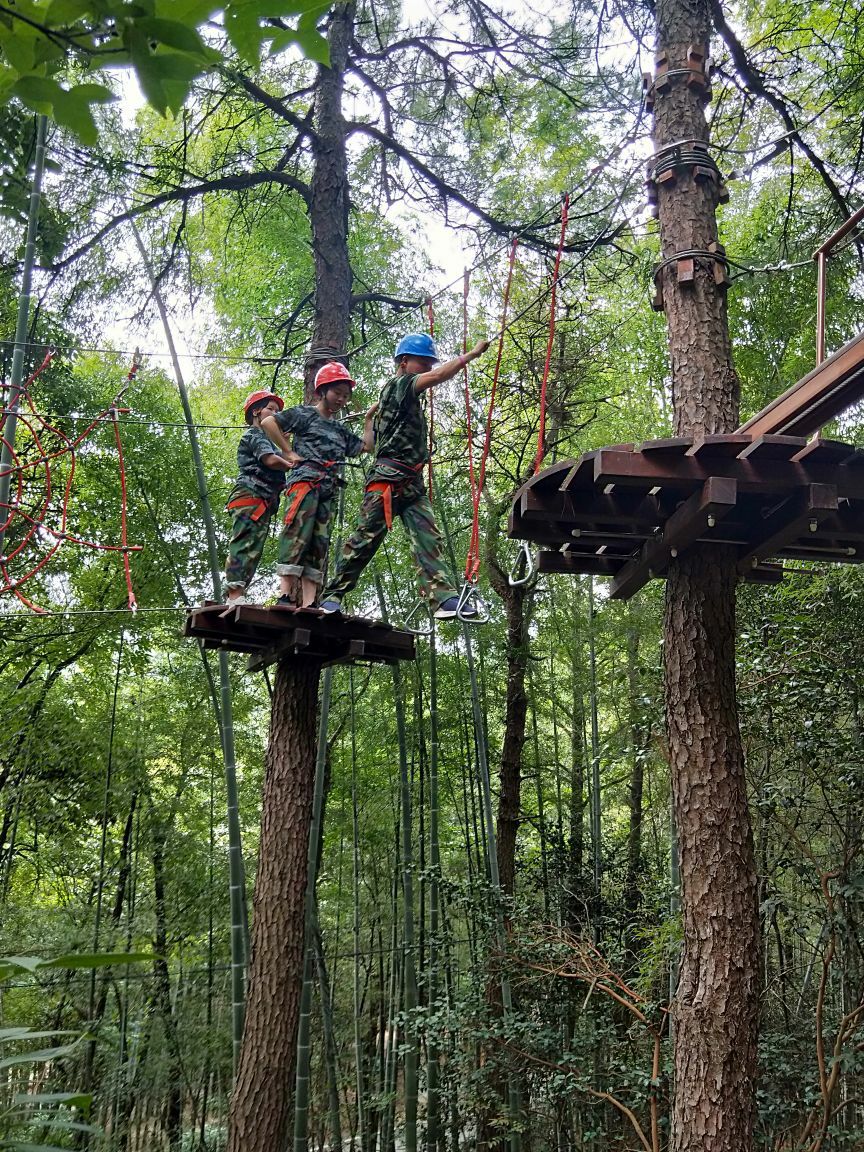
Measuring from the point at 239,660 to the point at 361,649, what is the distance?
185 inches

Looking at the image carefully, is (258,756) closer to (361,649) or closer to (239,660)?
(239,660)

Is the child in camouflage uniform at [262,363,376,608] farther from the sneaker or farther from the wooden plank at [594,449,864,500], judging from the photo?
the wooden plank at [594,449,864,500]

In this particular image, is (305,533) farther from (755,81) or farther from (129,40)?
(129,40)

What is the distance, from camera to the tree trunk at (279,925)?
150 inches

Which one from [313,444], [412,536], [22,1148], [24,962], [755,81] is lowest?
[22,1148]

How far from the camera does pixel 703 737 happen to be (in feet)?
10.2

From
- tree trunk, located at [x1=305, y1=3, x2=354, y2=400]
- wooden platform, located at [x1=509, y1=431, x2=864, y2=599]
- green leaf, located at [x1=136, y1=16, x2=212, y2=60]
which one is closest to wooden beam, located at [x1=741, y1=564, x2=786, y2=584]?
wooden platform, located at [x1=509, y1=431, x2=864, y2=599]

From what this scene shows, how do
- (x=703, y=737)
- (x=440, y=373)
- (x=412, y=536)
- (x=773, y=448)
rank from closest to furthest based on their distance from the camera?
(x=773, y=448), (x=703, y=737), (x=440, y=373), (x=412, y=536)

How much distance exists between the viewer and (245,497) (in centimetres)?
428

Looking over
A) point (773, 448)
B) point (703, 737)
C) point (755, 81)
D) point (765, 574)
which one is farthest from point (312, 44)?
point (755, 81)

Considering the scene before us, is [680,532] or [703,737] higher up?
[680,532]

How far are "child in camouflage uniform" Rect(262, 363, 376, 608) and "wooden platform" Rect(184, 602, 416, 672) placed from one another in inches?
6.8

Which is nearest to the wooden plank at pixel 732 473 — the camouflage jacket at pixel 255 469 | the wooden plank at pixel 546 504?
the wooden plank at pixel 546 504

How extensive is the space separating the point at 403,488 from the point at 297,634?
0.71 metres
